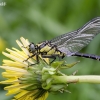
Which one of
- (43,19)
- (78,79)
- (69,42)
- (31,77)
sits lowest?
(78,79)

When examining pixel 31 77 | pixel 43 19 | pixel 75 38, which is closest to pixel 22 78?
pixel 31 77

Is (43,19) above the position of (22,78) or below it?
above

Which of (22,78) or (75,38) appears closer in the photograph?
(22,78)

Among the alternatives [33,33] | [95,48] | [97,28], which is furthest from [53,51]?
[33,33]

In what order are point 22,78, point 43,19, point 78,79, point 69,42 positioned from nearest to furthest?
point 78,79, point 22,78, point 69,42, point 43,19

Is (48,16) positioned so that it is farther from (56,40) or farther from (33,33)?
(56,40)

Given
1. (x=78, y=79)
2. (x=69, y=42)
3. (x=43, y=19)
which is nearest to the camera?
(x=78, y=79)

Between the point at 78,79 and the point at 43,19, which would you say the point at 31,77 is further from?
the point at 43,19
